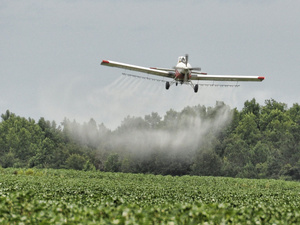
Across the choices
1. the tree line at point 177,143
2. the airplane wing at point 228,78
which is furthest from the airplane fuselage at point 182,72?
the tree line at point 177,143

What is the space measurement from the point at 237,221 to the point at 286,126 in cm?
8588

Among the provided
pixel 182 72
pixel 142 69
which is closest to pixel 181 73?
pixel 182 72

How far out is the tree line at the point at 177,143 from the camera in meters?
84.7

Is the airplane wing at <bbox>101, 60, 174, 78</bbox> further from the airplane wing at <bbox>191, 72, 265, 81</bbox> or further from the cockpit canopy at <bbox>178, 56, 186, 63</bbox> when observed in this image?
the airplane wing at <bbox>191, 72, 265, 81</bbox>

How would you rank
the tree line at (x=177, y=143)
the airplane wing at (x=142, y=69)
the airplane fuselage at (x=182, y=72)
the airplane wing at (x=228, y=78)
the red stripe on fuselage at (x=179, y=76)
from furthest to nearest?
the tree line at (x=177, y=143) → the airplane wing at (x=228, y=78) → the airplane wing at (x=142, y=69) → the red stripe on fuselage at (x=179, y=76) → the airplane fuselage at (x=182, y=72)

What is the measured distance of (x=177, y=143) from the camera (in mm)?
93000

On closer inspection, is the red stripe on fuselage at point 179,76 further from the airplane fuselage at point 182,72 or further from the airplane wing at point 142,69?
the airplane wing at point 142,69

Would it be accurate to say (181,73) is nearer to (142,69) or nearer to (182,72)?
(182,72)

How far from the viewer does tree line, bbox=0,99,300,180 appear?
84.7 m

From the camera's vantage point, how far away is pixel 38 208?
11.7 meters

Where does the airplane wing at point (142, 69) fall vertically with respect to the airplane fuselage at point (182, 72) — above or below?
above

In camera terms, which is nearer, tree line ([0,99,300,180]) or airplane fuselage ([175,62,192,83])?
airplane fuselage ([175,62,192,83])

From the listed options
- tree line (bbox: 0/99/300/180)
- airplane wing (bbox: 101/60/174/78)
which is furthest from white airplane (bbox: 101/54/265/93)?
tree line (bbox: 0/99/300/180)

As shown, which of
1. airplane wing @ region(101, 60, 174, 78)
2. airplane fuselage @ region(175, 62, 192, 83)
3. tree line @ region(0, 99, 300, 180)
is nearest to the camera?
airplane fuselage @ region(175, 62, 192, 83)
